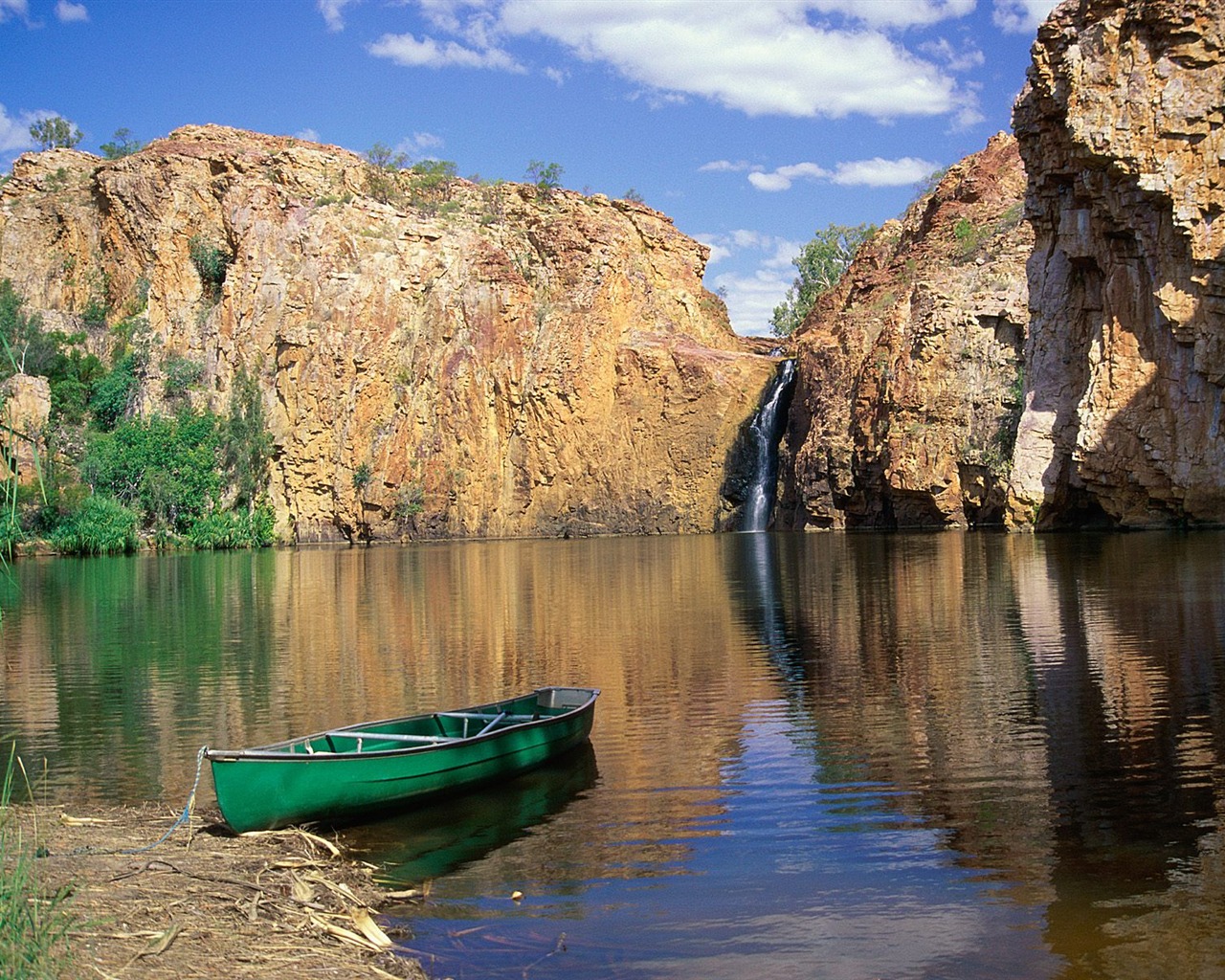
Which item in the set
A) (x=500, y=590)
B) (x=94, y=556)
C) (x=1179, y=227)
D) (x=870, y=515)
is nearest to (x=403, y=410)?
(x=94, y=556)

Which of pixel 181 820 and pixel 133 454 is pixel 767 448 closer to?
pixel 133 454

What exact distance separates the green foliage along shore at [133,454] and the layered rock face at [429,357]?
53.9 inches

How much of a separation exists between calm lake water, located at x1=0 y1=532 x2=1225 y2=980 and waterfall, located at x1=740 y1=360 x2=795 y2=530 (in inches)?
1684

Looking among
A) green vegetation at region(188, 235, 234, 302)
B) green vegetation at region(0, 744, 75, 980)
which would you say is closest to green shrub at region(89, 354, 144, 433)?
green vegetation at region(188, 235, 234, 302)

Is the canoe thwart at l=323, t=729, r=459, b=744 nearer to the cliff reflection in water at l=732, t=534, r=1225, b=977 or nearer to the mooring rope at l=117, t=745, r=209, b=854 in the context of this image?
the mooring rope at l=117, t=745, r=209, b=854

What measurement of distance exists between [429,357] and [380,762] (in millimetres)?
71076

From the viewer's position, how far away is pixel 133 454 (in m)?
75.7

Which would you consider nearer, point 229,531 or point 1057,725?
point 1057,725

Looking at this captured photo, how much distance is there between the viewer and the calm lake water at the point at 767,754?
9492 millimetres

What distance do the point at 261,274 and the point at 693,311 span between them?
103ft

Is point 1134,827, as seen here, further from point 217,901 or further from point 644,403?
point 644,403

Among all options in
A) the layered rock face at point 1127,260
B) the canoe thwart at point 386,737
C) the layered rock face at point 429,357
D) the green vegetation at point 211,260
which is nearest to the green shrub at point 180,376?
the layered rock face at point 429,357

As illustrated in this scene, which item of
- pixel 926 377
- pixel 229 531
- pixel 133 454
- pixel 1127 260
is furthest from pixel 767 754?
pixel 133 454

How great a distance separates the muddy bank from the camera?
809cm
